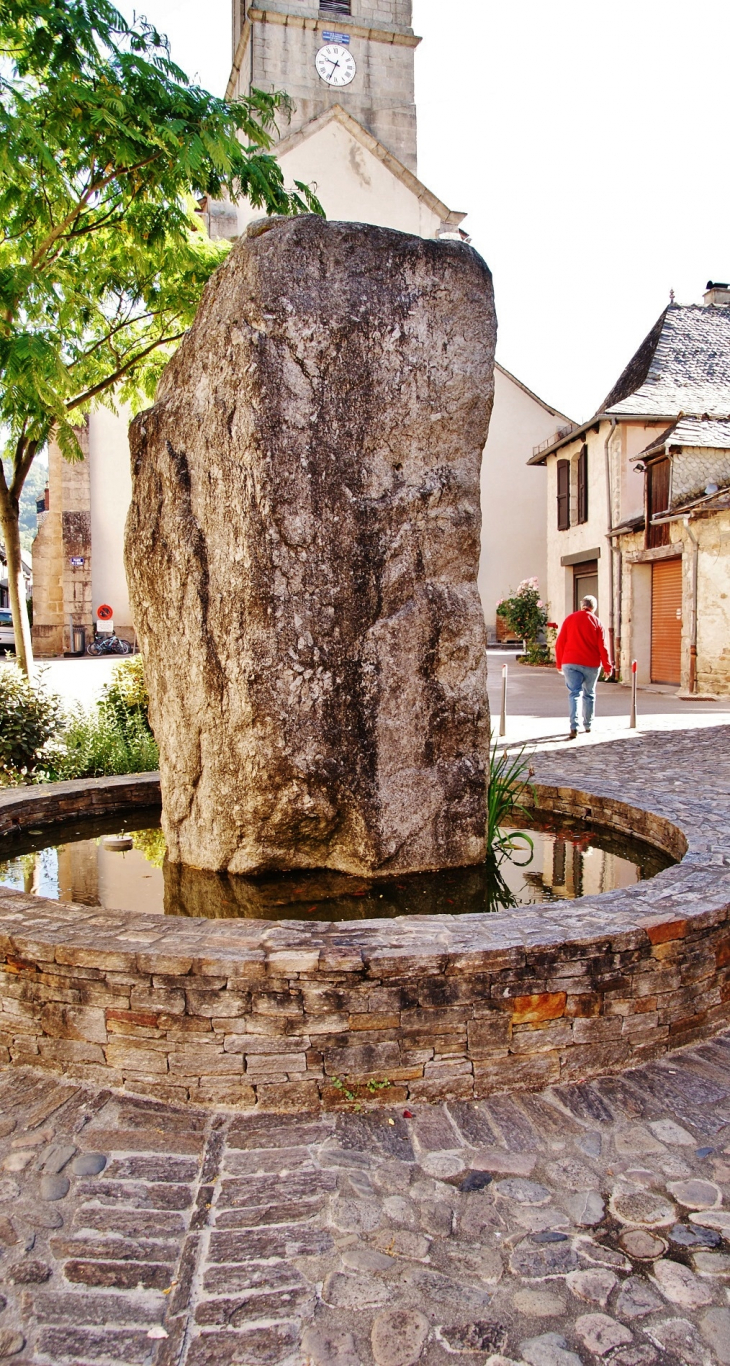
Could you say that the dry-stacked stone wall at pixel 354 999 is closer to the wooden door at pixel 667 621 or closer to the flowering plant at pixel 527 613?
the wooden door at pixel 667 621

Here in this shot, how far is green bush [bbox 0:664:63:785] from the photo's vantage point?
7.04m

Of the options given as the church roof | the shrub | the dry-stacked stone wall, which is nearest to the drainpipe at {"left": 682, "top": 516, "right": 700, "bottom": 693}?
the shrub

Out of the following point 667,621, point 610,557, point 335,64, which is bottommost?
point 667,621

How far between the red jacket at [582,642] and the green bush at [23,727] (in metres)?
5.48

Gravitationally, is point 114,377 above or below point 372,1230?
above

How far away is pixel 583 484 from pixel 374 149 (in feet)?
42.9

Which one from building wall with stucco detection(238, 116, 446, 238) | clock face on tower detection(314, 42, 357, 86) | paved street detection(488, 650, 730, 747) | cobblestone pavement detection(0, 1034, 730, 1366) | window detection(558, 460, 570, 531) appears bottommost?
cobblestone pavement detection(0, 1034, 730, 1366)

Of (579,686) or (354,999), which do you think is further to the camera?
(579,686)

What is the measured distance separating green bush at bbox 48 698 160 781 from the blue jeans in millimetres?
4948

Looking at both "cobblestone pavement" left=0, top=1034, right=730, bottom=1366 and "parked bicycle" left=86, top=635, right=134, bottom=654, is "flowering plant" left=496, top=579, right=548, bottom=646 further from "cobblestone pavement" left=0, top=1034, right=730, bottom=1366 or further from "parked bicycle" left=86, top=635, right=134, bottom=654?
"cobblestone pavement" left=0, top=1034, right=730, bottom=1366

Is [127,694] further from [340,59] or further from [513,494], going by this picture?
[340,59]

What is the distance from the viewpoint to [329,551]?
346 centimetres

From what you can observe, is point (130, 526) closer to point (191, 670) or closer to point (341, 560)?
point (191, 670)

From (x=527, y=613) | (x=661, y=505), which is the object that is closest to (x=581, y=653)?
(x=661, y=505)
